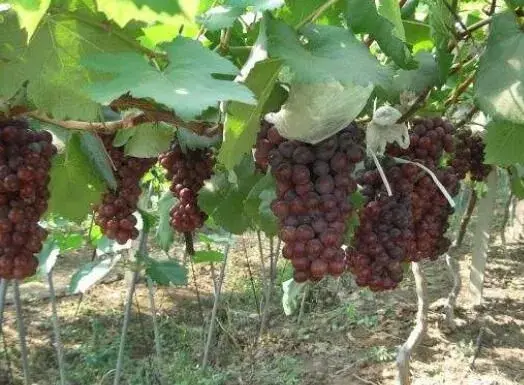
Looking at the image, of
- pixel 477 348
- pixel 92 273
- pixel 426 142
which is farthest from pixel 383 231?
pixel 477 348

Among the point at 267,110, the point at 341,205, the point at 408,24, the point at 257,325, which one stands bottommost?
the point at 257,325

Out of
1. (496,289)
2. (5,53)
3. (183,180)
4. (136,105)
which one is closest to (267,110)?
(136,105)

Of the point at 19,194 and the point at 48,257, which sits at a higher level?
the point at 19,194

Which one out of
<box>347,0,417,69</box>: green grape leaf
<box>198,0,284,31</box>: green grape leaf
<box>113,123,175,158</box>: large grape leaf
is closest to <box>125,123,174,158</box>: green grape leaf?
<box>113,123,175,158</box>: large grape leaf

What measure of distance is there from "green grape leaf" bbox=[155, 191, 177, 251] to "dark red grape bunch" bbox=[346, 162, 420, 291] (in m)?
1.01

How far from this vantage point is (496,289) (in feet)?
15.8

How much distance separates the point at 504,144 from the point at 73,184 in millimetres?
863

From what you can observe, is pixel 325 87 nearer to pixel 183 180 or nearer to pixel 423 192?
pixel 423 192

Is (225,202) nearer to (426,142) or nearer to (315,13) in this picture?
(426,142)

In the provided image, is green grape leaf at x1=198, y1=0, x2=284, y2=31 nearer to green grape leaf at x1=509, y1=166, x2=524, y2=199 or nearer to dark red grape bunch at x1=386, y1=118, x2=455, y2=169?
dark red grape bunch at x1=386, y1=118, x2=455, y2=169

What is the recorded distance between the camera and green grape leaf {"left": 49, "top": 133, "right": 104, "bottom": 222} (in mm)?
1355

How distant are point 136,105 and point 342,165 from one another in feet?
1.04

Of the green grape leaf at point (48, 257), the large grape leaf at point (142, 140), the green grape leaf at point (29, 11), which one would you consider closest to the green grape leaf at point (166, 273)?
the green grape leaf at point (48, 257)

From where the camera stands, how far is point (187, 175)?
1.54 meters
